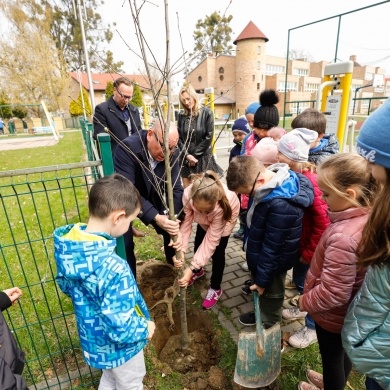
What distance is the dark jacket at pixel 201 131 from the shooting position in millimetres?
4438

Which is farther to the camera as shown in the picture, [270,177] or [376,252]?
[270,177]

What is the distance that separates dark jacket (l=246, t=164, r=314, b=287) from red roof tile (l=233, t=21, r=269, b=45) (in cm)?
4455

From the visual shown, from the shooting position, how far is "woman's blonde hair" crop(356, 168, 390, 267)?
38.9 inches

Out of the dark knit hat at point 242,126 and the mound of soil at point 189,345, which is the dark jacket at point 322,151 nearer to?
the dark knit hat at point 242,126

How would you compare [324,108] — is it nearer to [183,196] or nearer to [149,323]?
[183,196]

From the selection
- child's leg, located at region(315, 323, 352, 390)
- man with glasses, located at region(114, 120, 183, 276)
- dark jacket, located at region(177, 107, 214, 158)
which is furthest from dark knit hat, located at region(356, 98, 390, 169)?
dark jacket, located at region(177, 107, 214, 158)

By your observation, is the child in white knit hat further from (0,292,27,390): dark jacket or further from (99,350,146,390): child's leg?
(0,292,27,390): dark jacket

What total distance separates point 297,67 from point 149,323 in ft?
160

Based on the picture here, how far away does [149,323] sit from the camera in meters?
1.74

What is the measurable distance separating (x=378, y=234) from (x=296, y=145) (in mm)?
1436

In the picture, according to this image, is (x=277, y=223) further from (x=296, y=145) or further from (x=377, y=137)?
(x=377, y=137)

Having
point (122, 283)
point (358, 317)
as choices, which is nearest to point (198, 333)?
point (122, 283)

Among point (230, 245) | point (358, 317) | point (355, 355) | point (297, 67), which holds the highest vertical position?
point (297, 67)

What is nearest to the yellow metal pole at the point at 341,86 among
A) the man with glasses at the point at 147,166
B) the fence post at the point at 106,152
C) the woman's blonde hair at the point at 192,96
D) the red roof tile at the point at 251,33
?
the woman's blonde hair at the point at 192,96
